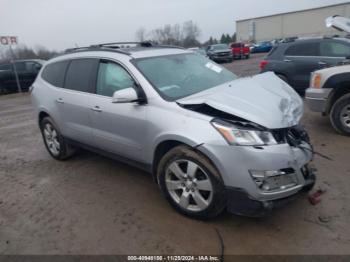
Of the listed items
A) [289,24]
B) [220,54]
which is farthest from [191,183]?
[289,24]

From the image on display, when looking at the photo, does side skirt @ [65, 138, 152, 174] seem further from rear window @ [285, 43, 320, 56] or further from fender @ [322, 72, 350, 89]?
rear window @ [285, 43, 320, 56]

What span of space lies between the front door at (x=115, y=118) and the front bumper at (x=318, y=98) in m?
3.62

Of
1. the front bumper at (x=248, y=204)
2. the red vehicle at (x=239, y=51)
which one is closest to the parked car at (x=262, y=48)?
the red vehicle at (x=239, y=51)

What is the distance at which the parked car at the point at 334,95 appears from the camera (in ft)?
17.0

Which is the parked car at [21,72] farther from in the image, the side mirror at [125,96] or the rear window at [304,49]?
the side mirror at [125,96]

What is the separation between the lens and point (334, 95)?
538 centimetres

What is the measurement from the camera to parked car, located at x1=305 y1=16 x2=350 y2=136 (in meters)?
5.19

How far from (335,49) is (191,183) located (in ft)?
21.7

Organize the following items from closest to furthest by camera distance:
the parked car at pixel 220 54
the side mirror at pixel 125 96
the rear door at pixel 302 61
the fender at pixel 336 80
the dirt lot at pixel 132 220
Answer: the dirt lot at pixel 132 220 < the side mirror at pixel 125 96 < the fender at pixel 336 80 < the rear door at pixel 302 61 < the parked car at pixel 220 54

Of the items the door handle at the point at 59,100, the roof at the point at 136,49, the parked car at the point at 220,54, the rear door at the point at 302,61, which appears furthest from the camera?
the parked car at the point at 220,54

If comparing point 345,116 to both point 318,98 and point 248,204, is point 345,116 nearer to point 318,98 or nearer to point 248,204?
point 318,98

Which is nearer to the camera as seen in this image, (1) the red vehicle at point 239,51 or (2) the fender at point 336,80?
(2) the fender at point 336,80

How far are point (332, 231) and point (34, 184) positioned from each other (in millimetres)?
3785

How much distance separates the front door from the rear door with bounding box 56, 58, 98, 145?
15 cm
